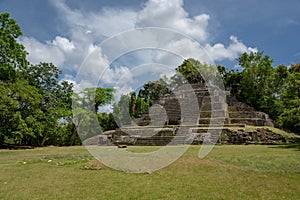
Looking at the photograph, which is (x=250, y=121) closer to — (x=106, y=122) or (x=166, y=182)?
(x=106, y=122)

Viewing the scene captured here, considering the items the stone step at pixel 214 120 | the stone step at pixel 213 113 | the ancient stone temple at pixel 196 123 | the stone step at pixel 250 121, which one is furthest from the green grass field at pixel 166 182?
the stone step at pixel 250 121

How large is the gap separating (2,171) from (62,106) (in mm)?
21244

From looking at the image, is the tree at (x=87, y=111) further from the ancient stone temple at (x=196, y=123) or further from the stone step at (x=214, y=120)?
the stone step at (x=214, y=120)

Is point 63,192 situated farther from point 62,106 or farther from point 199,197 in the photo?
point 62,106

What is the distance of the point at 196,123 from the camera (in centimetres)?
2655

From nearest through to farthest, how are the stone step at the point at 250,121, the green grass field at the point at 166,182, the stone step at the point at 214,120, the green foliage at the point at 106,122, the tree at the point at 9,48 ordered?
the green grass field at the point at 166,182, the tree at the point at 9,48, the stone step at the point at 214,120, the stone step at the point at 250,121, the green foliage at the point at 106,122

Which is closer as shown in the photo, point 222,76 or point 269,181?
point 269,181

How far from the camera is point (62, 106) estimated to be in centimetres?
2970

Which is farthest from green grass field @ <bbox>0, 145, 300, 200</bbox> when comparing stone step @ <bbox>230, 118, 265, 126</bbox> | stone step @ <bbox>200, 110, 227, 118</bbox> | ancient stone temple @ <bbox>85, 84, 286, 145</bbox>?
stone step @ <bbox>230, 118, 265, 126</bbox>

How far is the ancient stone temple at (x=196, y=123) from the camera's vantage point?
21.3 metres

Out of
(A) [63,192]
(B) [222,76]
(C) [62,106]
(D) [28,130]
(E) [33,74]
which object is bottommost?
(A) [63,192]

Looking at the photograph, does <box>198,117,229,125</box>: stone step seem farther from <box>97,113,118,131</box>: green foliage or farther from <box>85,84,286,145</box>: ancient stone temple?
<box>97,113,118,131</box>: green foliage

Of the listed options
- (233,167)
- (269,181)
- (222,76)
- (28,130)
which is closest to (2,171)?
(233,167)

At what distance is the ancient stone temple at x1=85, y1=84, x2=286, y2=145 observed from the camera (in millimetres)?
21266
